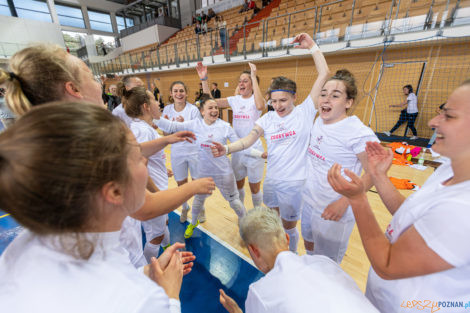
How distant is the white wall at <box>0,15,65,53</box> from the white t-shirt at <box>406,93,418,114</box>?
972 inches

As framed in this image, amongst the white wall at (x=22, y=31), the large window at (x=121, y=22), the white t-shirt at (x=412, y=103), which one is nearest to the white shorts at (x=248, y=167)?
the white t-shirt at (x=412, y=103)

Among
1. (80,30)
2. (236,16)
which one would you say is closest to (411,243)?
(236,16)

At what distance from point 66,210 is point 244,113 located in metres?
3.06

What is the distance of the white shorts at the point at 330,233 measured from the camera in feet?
5.92

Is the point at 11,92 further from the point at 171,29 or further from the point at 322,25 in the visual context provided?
the point at 171,29

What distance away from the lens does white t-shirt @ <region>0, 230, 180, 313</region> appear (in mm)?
499

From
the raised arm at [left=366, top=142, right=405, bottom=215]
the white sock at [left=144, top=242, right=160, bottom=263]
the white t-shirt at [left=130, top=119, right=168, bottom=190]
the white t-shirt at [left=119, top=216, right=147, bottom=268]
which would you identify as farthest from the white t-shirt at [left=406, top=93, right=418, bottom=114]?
the white t-shirt at [left=119, top=216, right=147, bottom=268]

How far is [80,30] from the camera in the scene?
19.5 meters

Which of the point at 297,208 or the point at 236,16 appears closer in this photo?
the point at 297,208

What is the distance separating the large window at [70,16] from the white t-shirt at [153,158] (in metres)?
24.9

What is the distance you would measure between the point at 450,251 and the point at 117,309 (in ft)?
3.43

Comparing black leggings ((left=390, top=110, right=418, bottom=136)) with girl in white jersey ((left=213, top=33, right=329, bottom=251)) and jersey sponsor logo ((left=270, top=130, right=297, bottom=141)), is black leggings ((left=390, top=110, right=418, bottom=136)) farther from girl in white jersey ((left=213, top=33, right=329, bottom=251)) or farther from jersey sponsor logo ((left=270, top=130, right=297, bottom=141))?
jersey sponsor logo ((left=270, top=130, right=297, bottom=141))

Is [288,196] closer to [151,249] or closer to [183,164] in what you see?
[151,249]

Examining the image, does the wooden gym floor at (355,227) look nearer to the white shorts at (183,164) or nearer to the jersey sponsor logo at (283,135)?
the white shorts at (183,164)
